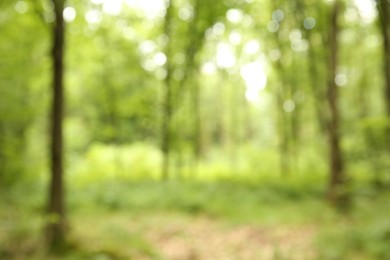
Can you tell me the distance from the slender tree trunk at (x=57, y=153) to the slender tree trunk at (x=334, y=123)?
20.3 feet

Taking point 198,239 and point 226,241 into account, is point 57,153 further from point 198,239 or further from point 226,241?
point 226,241

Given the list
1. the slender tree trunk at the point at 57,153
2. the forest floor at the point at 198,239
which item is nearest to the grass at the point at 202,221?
the forest floor at the point at 198,239

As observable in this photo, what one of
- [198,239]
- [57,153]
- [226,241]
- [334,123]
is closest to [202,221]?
[198,239]

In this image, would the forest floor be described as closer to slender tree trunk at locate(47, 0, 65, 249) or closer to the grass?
the grass

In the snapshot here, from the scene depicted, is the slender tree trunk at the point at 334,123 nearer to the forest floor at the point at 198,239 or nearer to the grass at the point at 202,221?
the grass at the point at 202,221

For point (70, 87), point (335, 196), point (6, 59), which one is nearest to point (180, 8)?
point (6, 59)

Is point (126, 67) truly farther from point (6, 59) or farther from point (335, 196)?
point (335, 196)

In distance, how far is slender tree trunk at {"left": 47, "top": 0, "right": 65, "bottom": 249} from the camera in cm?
679

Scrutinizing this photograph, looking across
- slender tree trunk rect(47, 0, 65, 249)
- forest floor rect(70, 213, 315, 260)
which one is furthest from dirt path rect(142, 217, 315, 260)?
slender tree trunk rect(47, 0, 65, 249)

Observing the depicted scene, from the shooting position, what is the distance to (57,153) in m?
6.88

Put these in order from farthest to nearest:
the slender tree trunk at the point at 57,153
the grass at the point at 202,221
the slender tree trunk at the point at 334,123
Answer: the slender tree trunk at the point at 334,123
the slender tree trunk at the point at 57,153
the grass at the point at 202,221

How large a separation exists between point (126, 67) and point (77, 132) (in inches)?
363

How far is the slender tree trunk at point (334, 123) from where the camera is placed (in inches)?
380

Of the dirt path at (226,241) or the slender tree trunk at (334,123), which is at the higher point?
the slender tree trunk at (334,123)
